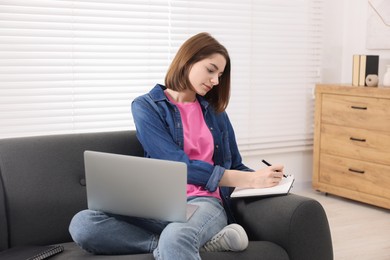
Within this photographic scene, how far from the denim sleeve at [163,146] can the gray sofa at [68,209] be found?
15 cm

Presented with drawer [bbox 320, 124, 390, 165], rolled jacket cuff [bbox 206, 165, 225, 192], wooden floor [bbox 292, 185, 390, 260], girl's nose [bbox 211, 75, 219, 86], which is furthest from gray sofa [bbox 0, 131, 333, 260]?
drawer [bbox 320, 124, 390, 165]

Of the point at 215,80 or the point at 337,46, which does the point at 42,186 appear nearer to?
the point at 215,80

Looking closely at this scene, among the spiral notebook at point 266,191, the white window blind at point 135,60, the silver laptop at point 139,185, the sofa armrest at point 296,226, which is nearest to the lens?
the silver laptop at point 139,185

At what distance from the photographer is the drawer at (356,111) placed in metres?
3.84

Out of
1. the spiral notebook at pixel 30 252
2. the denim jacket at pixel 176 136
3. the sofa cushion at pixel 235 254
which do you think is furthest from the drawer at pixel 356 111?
the spiral notebook at pixel 30 252

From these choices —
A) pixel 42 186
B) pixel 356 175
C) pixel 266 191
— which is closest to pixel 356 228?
pixel 356 175

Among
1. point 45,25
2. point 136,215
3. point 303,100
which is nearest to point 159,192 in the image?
point 136,215

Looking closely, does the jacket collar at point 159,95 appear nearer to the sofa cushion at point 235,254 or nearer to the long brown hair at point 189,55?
the long brown hair at point 189,55

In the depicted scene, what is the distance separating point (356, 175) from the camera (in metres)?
4.07

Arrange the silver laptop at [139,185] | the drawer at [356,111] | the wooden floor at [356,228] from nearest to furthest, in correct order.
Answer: the silver laptop at [139,185] → the wooden floor at [356,228] → the drawer at [356,111]

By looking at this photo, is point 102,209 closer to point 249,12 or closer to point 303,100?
point 249,12

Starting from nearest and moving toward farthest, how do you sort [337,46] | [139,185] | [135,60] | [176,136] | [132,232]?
[139,185]
[132,232]
[176,136]
[135,60]
[337,46]

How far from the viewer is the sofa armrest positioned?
1.96 m

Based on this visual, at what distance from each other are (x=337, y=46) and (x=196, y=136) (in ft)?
9.07
